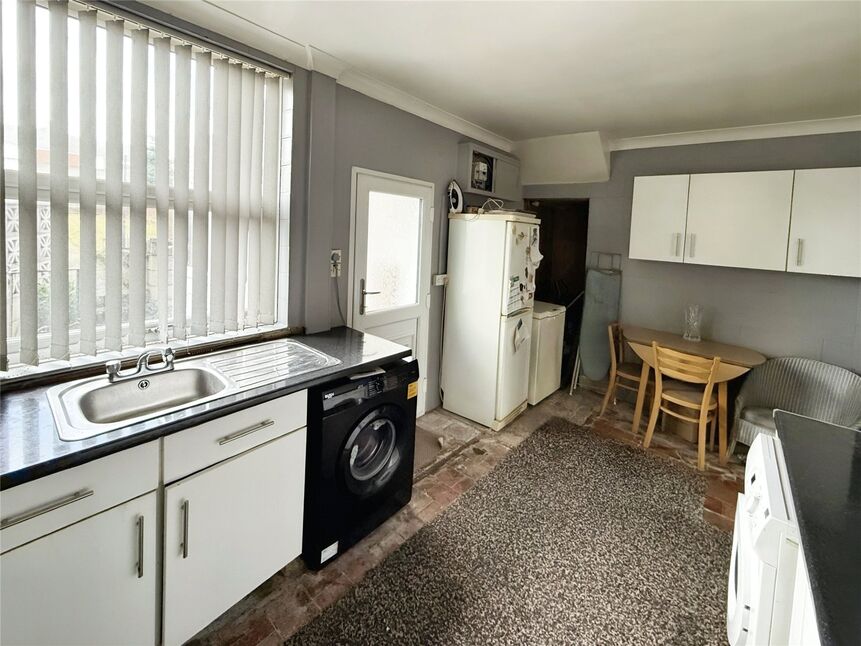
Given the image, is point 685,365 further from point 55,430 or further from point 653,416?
point 55,430

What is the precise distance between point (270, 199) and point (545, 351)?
2605 mm

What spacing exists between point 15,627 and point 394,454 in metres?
1.43

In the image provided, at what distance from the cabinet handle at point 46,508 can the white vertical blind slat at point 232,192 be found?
42.2 inches

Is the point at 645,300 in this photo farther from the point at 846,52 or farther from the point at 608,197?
the point at 846,52

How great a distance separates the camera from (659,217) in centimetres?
339

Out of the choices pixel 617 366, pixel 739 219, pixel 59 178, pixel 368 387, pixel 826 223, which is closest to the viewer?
pixel 59 178

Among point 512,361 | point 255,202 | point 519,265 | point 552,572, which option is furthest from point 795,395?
point 255,202

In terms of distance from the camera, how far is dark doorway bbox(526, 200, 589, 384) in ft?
15.9

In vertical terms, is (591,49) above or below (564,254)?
above

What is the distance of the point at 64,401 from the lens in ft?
4.75

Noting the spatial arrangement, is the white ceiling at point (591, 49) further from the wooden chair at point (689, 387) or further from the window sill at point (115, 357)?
the wooden chair at point (689, 387)

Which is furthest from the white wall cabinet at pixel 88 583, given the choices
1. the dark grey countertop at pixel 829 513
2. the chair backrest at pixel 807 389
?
the chair backrest at pixel 807 389

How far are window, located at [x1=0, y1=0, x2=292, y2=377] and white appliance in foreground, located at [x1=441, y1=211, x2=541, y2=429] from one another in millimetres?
1567

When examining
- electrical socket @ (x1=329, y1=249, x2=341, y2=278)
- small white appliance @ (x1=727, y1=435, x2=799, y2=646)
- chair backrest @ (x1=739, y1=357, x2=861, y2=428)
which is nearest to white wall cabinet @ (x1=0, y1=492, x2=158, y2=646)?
electrical socket @ (x1=329, y1=249, x2=341, y2=278)
